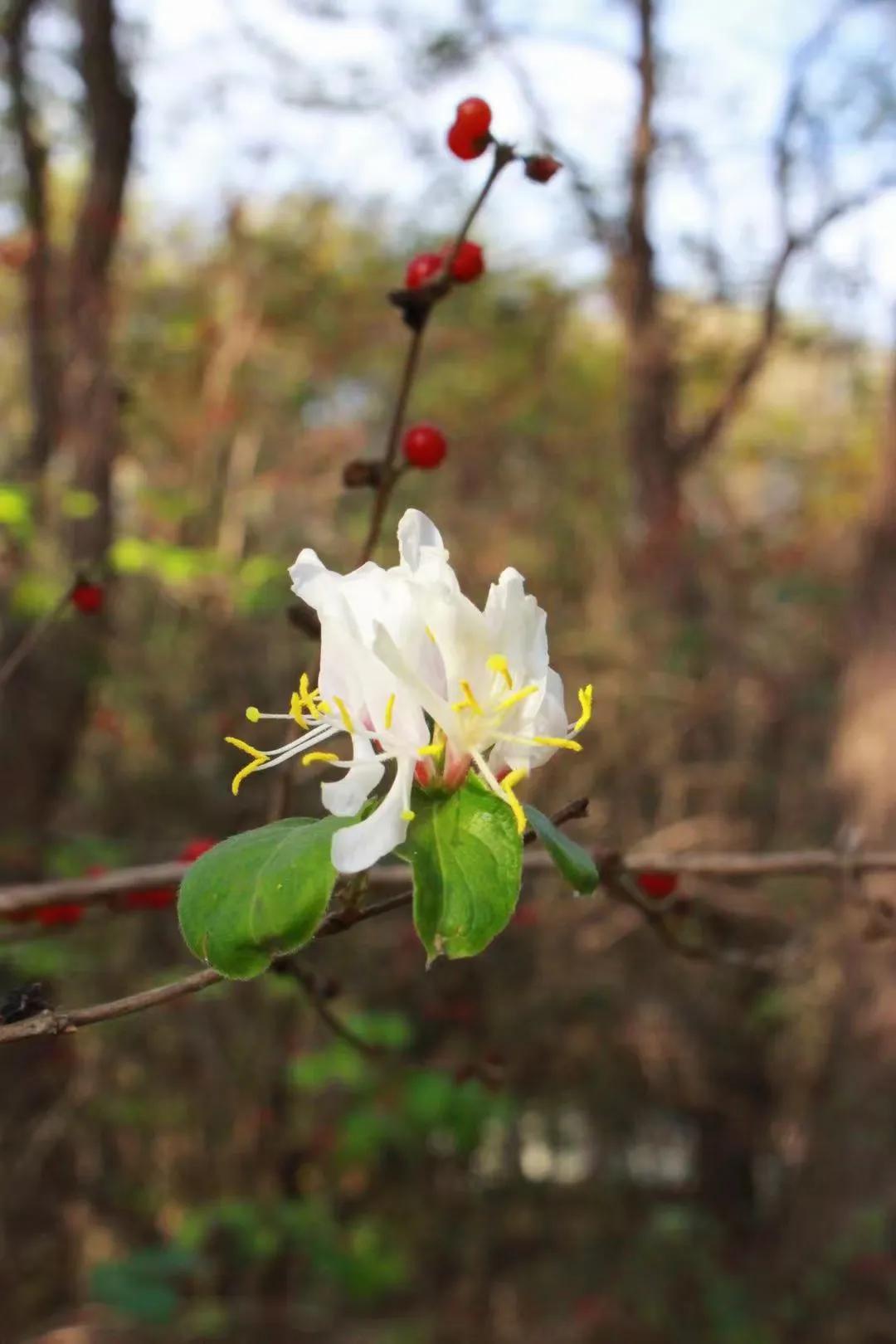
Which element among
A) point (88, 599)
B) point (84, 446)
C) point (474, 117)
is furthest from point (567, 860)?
point (84, 446)

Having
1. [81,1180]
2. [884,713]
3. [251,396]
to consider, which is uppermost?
[251,396]

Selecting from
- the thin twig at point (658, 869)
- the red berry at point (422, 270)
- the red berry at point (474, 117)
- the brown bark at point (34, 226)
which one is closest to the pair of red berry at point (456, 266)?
the red berry at point (422, 270)

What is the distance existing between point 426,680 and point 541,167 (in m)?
0.63

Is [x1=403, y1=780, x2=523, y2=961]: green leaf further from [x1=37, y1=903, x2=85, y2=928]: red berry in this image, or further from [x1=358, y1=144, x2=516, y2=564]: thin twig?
[x1=37, y1=903, x2=85, y2=928]: red berry

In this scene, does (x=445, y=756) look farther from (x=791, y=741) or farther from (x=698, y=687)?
(x=791, y=741)

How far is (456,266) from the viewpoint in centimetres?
131

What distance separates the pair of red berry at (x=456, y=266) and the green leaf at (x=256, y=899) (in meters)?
0.71

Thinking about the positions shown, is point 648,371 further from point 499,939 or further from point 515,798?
point 515,798

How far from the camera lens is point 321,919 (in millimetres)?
739

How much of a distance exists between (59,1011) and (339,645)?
28 centimetres

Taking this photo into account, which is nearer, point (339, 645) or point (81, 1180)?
point (339, 645)

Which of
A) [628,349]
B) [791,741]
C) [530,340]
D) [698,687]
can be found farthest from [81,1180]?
[530,340]

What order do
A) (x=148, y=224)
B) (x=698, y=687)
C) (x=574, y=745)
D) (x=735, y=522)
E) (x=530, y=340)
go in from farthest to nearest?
(x=148, y=224), (x=530, y=340), (x=735, y=522), (x=698, y=687), (x=574, y=745)

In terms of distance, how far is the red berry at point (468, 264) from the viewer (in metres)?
1.30
